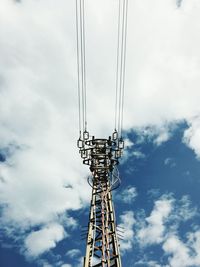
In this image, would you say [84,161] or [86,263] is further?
[84,161]

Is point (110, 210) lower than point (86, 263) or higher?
higher

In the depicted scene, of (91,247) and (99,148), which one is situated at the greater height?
(99,148)

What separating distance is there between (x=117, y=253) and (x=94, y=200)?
3.72 meters

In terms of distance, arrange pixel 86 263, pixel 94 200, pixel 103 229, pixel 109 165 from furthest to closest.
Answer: pixel 109 165 < pixel 94 200 < pixel 103 229 < pixel 86 263

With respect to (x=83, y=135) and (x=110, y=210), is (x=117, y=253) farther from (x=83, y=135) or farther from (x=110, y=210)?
(x=83, y=135)

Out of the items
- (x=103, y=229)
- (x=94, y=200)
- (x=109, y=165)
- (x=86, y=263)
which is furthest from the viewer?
(x=109, y=165)

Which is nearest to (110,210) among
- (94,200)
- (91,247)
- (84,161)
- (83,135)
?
(94,200)

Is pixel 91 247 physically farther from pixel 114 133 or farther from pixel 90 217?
pixel 114 133

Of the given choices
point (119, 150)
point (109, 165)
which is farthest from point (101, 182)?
point (119, 150)

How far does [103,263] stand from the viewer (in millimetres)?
18266

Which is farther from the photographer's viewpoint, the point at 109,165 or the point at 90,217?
the point at 109,165

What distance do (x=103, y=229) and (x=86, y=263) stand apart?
2432 mm

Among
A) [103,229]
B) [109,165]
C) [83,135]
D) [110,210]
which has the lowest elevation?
[103,229]

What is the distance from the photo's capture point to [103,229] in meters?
19.7
